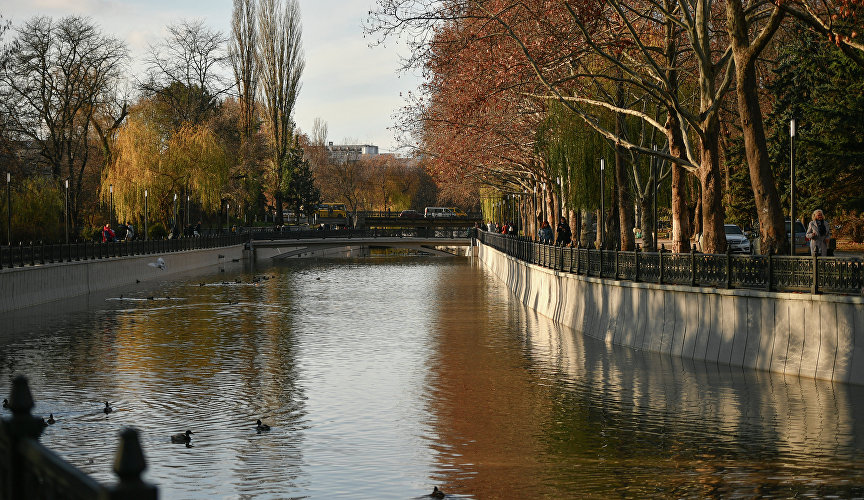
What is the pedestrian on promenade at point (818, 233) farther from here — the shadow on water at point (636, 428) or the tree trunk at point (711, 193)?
the shadow on water at point (636, 428)

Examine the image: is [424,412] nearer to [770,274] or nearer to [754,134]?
[770,274]

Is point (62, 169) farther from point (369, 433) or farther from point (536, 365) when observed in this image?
point (369, 433)

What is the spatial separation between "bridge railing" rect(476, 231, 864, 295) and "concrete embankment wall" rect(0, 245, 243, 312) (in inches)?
685

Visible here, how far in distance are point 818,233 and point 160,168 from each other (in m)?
51.2

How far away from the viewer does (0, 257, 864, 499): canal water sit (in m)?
12.6

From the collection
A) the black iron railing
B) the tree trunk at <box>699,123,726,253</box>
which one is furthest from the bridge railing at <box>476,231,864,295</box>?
the black iron railing

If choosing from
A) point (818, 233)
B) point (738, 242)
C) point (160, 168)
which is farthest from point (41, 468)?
point (160, 168)

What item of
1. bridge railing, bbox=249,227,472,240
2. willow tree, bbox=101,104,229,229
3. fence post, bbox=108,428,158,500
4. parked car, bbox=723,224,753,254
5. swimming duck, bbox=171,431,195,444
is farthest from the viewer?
bridge railing, bbox=249,227,472,240

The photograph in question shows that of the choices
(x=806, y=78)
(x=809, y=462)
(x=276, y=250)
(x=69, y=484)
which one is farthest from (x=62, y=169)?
(x=69, y=484)

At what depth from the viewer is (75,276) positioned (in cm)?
4250

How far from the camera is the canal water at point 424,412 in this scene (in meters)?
12.6

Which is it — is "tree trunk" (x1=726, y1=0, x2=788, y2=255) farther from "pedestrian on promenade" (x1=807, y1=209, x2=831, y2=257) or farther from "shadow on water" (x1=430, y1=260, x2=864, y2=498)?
"shadow on water" (x1=430, y1=260, x2=864, y2=498)

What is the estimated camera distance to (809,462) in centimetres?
1330

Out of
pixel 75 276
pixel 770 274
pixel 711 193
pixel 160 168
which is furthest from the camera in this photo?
pixel 160 168
